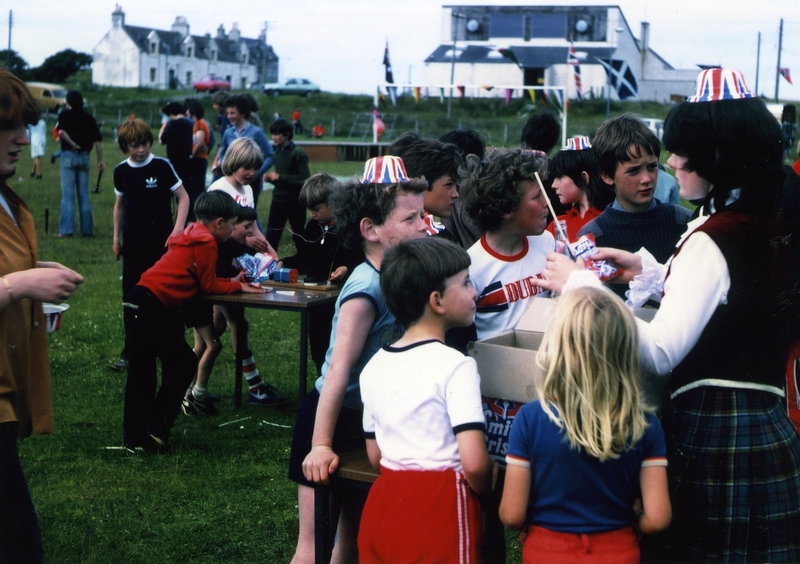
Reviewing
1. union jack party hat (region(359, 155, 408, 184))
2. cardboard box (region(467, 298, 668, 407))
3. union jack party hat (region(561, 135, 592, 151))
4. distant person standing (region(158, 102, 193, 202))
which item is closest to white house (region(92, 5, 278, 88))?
distant person standing (region(158, 102, 193, 202))

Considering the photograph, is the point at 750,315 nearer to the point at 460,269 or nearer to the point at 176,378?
the point at 460,269

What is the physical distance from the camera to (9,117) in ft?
8.77

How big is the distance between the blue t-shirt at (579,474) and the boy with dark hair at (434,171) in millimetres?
1665

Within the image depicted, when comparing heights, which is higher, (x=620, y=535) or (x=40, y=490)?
(x=620, y=535)

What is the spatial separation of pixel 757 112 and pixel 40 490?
160 inches

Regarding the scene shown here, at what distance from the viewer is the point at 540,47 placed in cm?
6203

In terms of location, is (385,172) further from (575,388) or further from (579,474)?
(579,474)

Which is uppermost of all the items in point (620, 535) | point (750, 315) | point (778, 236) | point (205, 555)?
point (778, 236)

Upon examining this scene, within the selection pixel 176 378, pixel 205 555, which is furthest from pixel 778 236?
pixel 176 378

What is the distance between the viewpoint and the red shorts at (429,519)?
93.8 inches

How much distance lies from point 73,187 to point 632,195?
11878 mm

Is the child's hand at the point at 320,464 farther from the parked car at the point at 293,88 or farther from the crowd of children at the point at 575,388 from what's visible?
the parked car at the point at 293,88

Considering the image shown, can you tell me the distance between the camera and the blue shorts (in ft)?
9.79

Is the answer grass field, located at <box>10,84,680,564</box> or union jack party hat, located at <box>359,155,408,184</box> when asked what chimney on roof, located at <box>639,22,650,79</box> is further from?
union jack party hat, located at <box>359,155,408,184</box>
